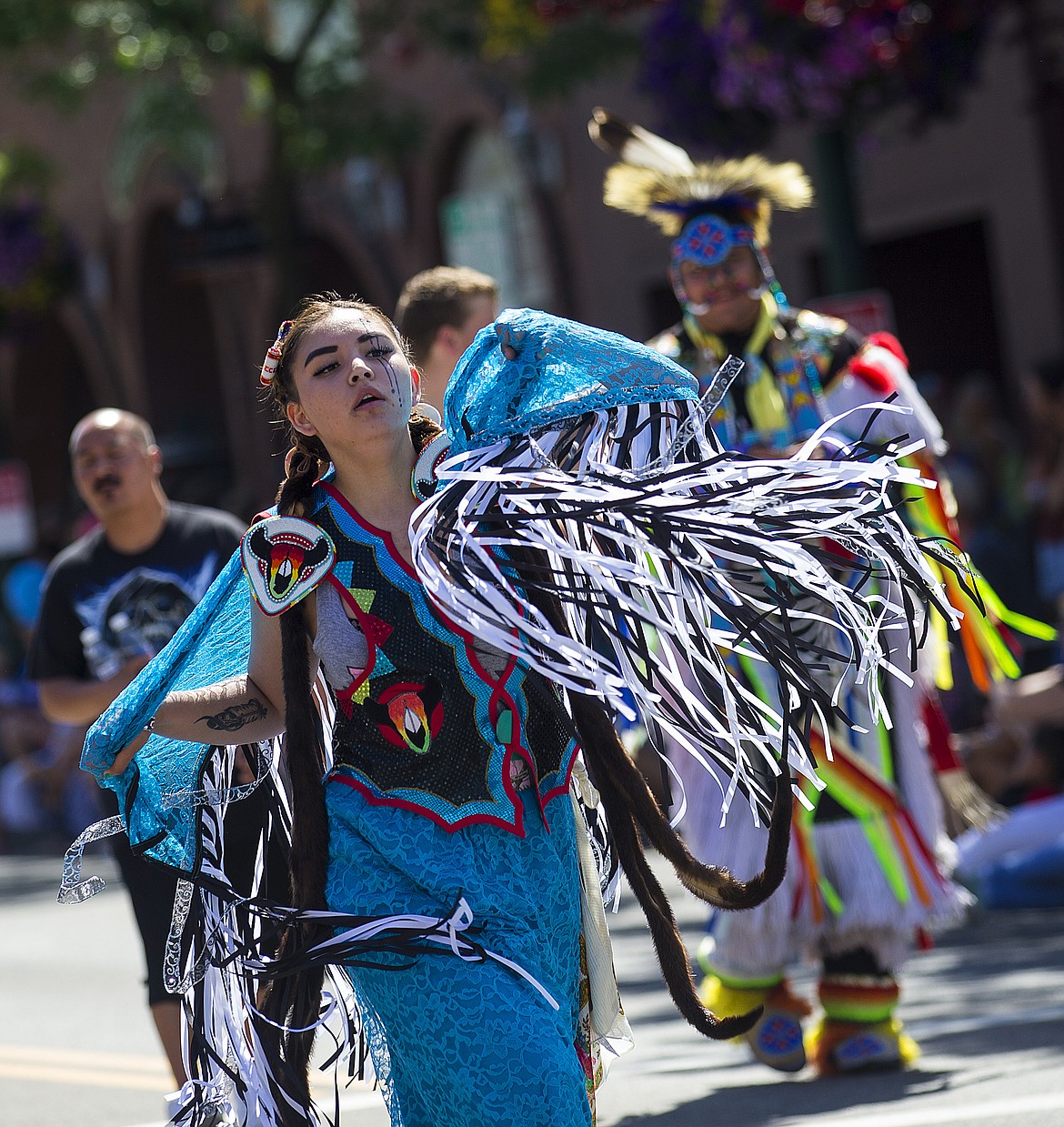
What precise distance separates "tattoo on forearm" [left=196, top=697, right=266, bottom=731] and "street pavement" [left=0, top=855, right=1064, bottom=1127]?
2.56 ft

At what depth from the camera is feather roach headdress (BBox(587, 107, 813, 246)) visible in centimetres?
588

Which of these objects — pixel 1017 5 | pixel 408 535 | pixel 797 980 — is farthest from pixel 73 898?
pixel 1017 5

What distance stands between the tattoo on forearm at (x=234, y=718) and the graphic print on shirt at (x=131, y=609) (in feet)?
6.73

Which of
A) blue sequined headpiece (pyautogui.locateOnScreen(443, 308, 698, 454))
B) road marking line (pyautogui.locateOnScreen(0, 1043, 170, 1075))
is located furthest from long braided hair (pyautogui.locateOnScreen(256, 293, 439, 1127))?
road marking line (pyautogui.locateOnScreen(0, 1043, 170, 1075))

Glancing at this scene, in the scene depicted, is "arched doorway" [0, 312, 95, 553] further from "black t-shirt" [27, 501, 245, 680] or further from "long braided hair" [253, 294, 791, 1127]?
"long braided hair" [253, 294, 791, 1127]

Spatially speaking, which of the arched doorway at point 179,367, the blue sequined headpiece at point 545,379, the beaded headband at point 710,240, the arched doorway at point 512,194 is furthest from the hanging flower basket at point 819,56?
the arched doorway at point 179,367

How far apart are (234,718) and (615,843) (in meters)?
0.72

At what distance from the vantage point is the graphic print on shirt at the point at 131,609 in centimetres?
577

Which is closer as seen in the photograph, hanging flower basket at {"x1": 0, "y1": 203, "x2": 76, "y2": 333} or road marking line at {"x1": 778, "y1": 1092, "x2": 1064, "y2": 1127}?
road marking line at {"x1": 778, "y1": 1092, "x2": 1064, "y2": 1127}

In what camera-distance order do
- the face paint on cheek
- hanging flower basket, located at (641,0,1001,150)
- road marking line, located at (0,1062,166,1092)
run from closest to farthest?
the face paint on cheek < road marking line, located at (0,1062,166,1092) < hanging flower basket, located at (641,0,1001,150)

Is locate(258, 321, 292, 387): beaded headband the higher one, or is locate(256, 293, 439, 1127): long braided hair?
locate(258, 321, 292, 387): beaded headband

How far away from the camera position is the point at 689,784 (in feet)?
19.1

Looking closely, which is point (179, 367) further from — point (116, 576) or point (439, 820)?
point (439, 820)

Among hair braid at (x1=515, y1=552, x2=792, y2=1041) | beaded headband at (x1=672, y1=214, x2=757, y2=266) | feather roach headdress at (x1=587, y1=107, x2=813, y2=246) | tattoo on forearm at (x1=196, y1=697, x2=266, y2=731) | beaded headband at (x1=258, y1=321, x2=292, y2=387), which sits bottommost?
hair braid at (x1=515, y1=552, x2=792, y2=1041)
